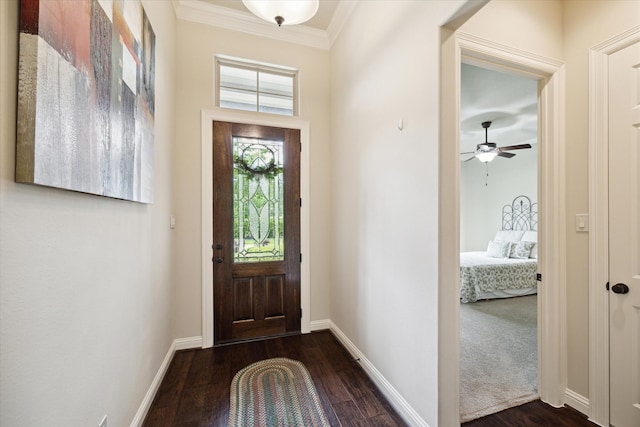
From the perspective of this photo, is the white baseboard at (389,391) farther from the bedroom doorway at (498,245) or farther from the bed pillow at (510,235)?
the bed pillow at (510,235)

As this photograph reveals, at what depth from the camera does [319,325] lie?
9.89 feet

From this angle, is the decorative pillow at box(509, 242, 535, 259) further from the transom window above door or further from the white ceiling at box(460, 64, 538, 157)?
the transom window above door

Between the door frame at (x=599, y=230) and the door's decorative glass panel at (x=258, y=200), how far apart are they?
252 cm

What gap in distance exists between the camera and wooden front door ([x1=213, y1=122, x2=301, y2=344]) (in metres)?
2.70

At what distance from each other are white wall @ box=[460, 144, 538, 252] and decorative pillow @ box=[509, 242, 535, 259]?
3.81 ft

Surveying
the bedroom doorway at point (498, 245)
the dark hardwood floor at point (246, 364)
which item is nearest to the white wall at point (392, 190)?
the dark hardwood floor at point (246, 364)

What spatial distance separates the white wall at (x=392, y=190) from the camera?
58.6 inches

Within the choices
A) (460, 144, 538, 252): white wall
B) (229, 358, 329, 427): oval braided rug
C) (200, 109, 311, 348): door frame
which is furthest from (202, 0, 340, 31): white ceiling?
(460, 144, 538, 252): white wall

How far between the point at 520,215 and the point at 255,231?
19.2 ft

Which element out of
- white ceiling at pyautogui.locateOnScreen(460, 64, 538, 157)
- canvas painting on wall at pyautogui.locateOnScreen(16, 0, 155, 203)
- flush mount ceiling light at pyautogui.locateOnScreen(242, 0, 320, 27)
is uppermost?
white ceiling at pyautogui.locateOnScreen(460, 64, 538, 157)

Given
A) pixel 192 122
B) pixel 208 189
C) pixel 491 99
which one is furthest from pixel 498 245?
pixel 192 122

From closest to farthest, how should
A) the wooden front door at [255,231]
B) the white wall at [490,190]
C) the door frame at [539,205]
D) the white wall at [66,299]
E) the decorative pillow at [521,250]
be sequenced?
the white wall at [66,299] < the door frame at [539,205] < the wooden front door at [255,231] < the decorative pillow at [521,250] < the white wall at [490,190]

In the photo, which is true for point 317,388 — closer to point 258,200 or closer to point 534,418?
point 534,418

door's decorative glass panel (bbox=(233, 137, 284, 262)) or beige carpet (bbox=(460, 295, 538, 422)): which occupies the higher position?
door's decorative glass panel (bbox=(233, 137, 284, 262))
